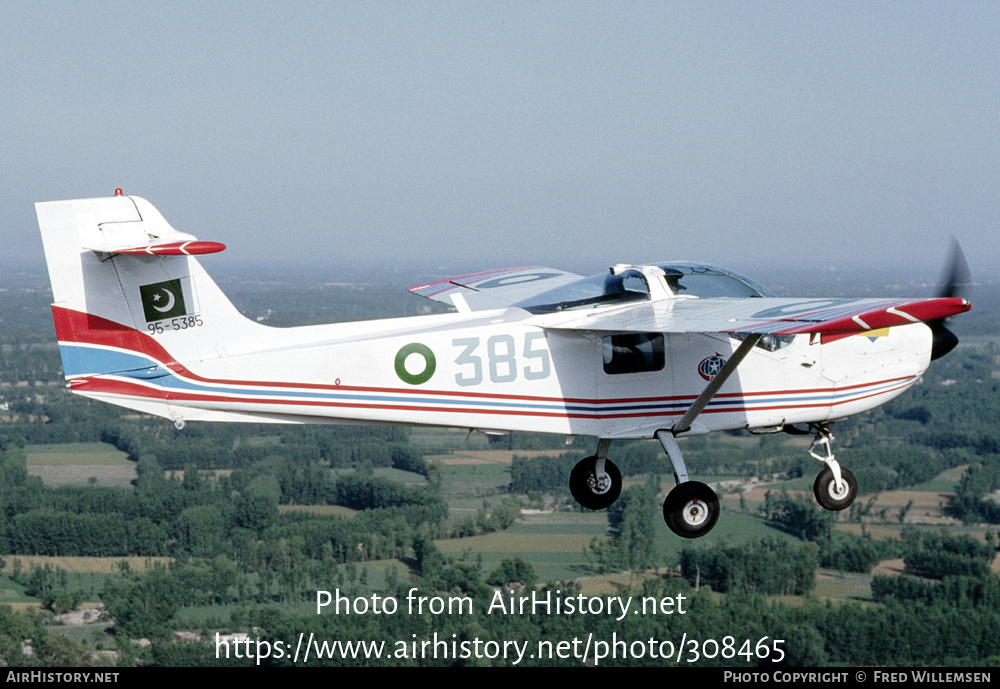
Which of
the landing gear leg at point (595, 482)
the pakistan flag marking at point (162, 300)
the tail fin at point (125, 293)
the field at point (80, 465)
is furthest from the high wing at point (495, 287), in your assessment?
the field at point (80, 465)

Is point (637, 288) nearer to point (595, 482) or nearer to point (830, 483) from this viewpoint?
point (595, 482)

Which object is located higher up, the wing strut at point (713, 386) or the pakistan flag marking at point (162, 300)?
the pakistan flag marking at point (162, 300)

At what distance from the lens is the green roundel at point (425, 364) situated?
1099 centimetres

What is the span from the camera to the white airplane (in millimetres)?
10039

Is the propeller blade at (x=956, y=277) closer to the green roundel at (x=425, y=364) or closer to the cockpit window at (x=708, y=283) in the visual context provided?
the cockpit window at (x=708, y=283)

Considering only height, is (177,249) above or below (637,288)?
above

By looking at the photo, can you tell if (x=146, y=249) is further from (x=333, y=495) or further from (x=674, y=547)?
(x=333, y=495)

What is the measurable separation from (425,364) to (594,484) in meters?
3.22

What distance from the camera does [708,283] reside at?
12188mm

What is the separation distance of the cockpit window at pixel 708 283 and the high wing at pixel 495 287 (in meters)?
2.11

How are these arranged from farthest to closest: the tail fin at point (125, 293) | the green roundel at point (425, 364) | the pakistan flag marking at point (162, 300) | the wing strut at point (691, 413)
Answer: the wing strut at point (691, 413)
the green roundel at point (425, 364)
the pakistan flag marking at point (162, 300)
the tail fin at point (125, 293)

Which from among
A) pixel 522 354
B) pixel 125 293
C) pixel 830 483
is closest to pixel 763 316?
pixel 522 354

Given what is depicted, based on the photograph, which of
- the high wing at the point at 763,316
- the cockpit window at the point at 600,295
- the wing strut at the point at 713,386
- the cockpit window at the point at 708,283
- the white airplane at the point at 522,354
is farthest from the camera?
the cockpit window at the point at 708,283

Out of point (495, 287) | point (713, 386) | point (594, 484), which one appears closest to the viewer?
point (713, 386)
